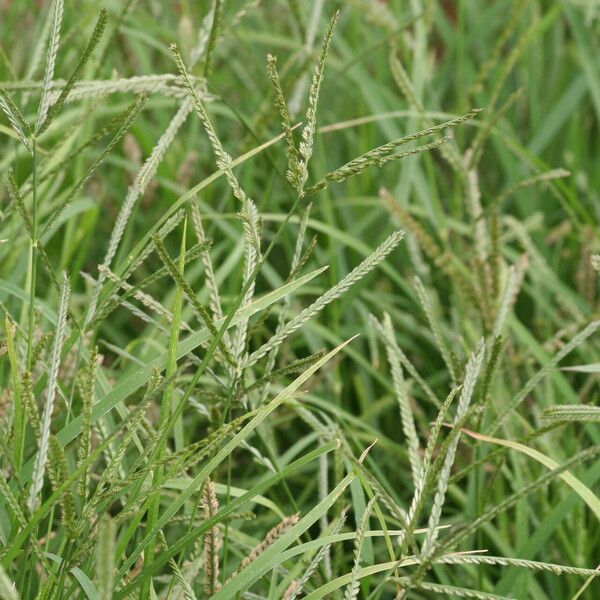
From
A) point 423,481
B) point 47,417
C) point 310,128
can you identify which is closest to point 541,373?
point 423,481

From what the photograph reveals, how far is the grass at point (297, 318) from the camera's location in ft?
2.90

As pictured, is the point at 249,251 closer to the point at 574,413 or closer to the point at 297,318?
the point at 297,318

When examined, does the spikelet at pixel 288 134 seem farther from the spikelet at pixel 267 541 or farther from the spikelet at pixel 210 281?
the spikelet at pixel 267 541

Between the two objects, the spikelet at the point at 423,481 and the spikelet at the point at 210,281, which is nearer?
the spikelet at the point at 423,481

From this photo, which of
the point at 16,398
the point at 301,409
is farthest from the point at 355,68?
the point at 16,398

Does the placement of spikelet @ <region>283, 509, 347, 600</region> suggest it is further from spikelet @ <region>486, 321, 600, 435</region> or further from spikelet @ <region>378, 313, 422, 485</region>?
spikelet @ <region>486, 321, 600, 435</region>

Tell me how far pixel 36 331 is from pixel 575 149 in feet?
4.57

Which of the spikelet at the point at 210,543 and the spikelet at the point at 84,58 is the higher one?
the spikelet at the point at 84,58

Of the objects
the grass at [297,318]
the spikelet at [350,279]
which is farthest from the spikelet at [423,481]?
the spikelet at [350,279]

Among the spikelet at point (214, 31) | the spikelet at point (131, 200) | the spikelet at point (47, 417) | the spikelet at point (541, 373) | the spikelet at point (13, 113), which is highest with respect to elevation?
the spikelet at point (214, 31)

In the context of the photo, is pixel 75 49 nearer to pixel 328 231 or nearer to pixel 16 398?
pixel 328 231

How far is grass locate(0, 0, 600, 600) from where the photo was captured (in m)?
0.88

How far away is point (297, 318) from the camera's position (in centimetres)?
90

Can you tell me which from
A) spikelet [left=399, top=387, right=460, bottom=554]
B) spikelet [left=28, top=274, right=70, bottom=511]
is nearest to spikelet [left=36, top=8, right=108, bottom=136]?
spikelet [left=28, top=274, right=70, bottom=511]
